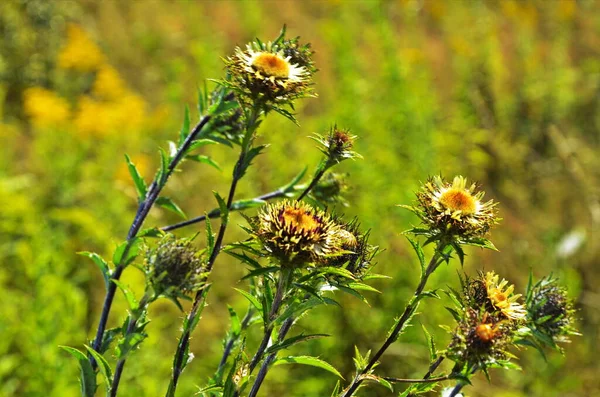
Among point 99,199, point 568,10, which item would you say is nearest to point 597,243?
point 99,199

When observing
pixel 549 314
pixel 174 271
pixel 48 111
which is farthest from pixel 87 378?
pixel 48 111

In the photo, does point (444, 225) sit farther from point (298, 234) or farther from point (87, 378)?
point (87, 378)

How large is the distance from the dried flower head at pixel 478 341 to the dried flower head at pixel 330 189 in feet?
1.11

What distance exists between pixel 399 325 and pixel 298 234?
20cm

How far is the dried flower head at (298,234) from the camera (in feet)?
2.45

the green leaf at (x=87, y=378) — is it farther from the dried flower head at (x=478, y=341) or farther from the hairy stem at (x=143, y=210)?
the dried flower head at (x=478, y=341)

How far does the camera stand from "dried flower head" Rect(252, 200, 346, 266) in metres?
0.75

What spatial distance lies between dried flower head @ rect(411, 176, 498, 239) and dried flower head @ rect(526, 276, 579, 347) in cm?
16

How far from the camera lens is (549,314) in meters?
0.92

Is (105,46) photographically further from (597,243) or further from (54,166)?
(597,243)

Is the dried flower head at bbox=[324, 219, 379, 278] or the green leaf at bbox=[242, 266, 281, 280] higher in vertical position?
the dried flower head at bbox=[324, 219, 379, 278]

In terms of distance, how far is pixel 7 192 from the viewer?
2.62 metres

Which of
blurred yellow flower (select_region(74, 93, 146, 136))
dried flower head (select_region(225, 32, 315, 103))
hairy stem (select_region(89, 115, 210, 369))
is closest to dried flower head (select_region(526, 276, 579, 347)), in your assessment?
dried flower head (select_region(225, 32, 315, 103))

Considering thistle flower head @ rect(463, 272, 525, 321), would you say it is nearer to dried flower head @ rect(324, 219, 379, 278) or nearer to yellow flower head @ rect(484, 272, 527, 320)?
yellow flower head @ rect(484, 272, 527, 320)
